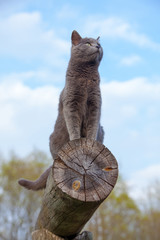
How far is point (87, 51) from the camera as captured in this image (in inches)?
153

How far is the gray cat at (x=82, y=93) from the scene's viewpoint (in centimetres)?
388

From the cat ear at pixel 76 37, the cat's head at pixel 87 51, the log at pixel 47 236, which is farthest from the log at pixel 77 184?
the cat ear at pixel 76 37

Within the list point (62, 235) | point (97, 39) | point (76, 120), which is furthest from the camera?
point (97, 39)

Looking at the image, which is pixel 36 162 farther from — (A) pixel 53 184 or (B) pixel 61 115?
(A) pixel 53 184

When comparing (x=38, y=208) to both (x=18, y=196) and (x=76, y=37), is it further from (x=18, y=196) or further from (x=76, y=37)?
(x=76, y=37)

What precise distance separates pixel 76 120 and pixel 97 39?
127 centimetres

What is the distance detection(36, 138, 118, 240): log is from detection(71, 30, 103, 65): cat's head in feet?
5.00

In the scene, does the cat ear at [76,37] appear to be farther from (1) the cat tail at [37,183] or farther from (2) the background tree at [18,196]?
(2) the background tree at [18,196]

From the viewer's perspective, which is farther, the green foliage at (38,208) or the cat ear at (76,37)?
the green foliage at (38,208)

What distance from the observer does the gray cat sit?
12.7 feet

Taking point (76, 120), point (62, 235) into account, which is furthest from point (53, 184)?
point (76, 120)

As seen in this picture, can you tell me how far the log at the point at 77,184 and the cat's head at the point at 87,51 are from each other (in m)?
1.52

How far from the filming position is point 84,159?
109 inches

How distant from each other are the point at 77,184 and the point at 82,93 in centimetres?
165
